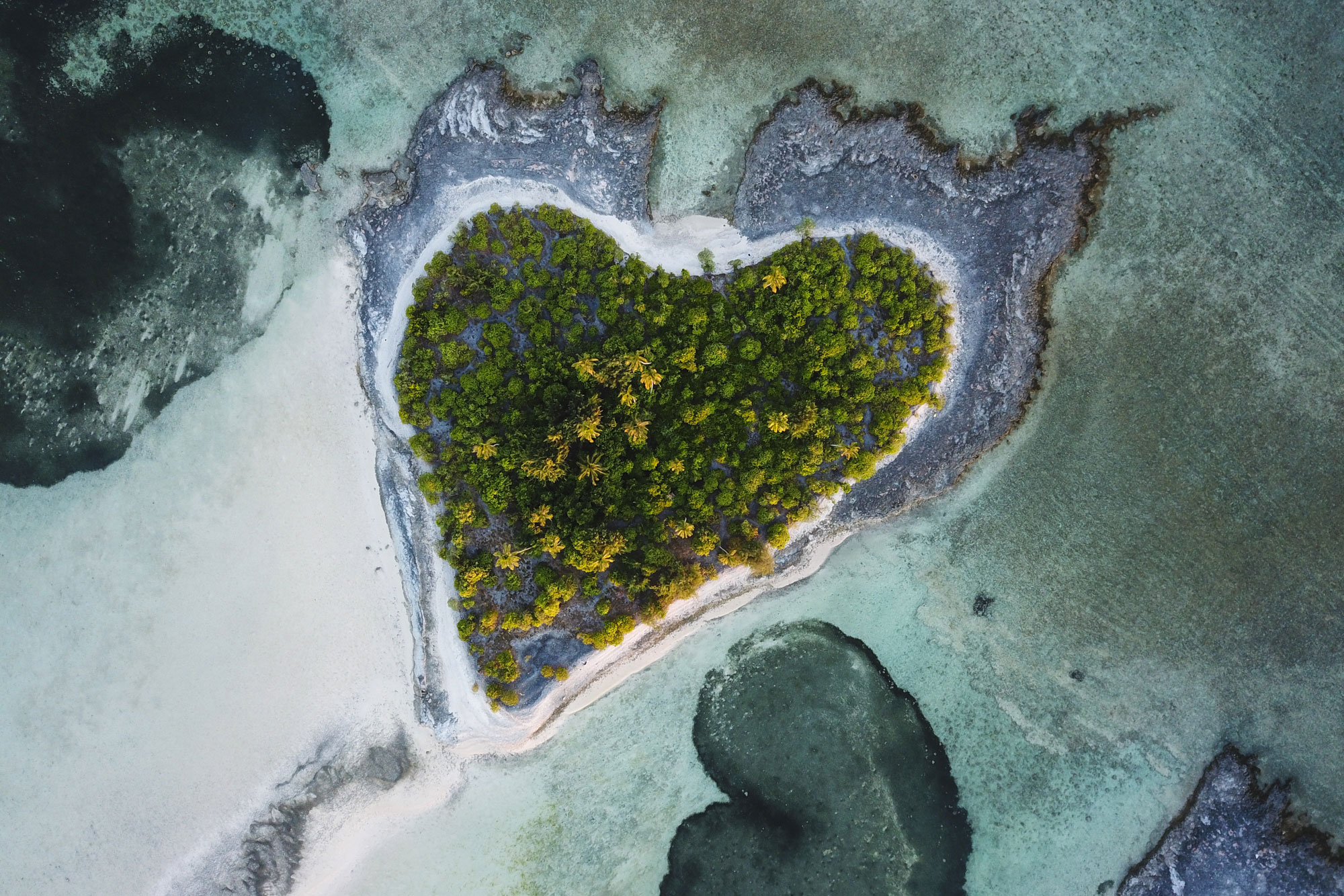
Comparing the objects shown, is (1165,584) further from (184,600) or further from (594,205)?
(184,600)

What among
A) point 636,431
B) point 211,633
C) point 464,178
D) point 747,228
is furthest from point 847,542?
point 211,633

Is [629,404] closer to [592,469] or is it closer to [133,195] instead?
[592,469]

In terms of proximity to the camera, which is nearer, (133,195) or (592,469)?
(592,469)

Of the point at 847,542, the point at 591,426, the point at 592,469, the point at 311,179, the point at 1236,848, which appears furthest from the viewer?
the point at 311,179

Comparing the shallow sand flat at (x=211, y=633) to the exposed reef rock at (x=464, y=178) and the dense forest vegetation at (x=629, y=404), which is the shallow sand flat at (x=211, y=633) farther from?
the dense forest vegetation at (x=629, y=404)

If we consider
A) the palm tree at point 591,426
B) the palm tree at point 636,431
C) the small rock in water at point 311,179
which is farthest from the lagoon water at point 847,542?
the palm tree at point 591,426

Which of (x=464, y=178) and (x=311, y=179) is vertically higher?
(x=311, y=179)

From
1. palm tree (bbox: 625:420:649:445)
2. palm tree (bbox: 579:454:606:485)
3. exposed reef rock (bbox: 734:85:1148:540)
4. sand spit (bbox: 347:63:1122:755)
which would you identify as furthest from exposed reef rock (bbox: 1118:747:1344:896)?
palm tree (bbox: 579:454:606:485)

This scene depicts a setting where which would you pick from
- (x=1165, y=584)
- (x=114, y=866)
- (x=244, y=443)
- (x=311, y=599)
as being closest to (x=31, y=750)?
(x=114, y=866)
